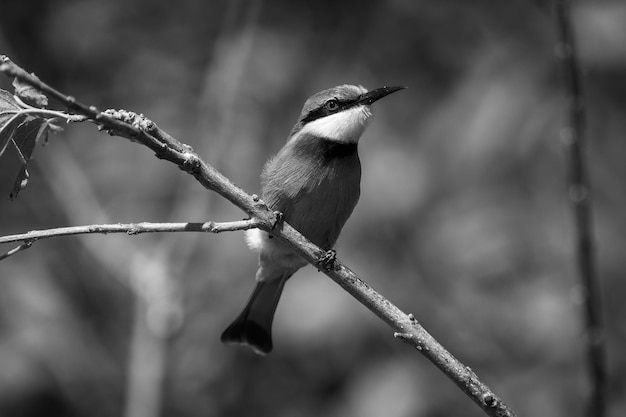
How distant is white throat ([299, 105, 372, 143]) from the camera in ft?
9.23

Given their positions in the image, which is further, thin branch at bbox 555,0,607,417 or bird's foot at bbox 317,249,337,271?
bird's foot at bbox 317,249,337,271

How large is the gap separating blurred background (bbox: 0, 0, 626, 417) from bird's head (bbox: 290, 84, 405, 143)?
112 centimetres

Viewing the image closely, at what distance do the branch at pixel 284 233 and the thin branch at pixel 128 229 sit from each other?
66mm

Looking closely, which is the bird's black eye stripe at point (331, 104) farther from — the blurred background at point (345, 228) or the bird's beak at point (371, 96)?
the blurred background at point (345, 228)

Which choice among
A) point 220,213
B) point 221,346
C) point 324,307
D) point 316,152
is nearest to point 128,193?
point 220,213

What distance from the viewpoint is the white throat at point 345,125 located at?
2.81m

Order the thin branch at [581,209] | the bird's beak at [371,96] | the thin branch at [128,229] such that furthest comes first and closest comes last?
the bird's beak at [371,96] → the thin branch at [581,209] → the thin branch at [128,229]

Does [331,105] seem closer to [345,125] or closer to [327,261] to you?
[345,125]

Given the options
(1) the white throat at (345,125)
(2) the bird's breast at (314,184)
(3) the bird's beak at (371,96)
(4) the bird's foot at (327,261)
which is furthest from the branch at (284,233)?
(3) the bird's beak at (371,96)

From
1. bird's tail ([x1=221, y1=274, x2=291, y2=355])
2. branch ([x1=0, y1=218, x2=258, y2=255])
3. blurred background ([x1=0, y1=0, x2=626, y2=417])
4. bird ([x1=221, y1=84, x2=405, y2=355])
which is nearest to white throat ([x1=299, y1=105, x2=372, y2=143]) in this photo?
bird ([x1=221, y1=84, x2=405, y2=355])

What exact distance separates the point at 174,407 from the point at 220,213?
116cm

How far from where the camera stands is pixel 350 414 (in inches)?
145

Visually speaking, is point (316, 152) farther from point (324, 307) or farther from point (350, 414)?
point (350, 414)

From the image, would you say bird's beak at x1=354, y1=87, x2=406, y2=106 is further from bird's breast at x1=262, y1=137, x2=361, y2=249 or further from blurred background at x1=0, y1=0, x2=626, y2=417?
blurred background at x1=0, y1=0, x2=626, y2=417
